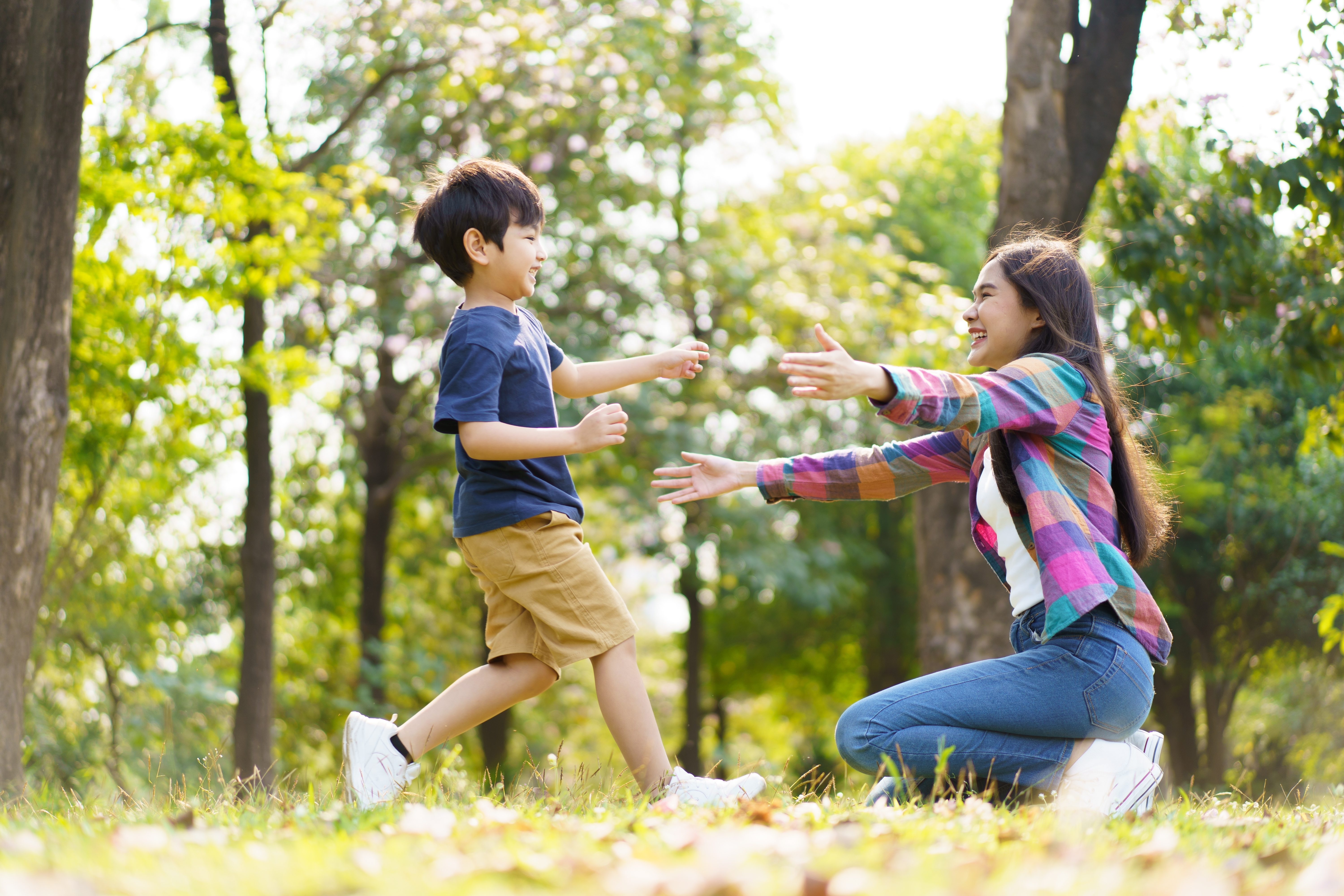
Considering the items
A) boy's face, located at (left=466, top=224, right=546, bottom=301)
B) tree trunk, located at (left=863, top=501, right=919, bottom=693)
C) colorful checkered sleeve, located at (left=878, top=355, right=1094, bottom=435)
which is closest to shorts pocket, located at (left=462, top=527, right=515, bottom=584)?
boy's face, located at (left=466, top=224, right=546, bottom=301)

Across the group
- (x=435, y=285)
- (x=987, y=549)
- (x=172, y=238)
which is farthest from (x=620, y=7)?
(x=987, y=549)

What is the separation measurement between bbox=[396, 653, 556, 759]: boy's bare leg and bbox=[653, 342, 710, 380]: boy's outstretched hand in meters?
0.99

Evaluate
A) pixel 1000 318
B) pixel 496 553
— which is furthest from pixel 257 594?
pixel 1000 318

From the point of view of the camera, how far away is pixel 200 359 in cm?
770

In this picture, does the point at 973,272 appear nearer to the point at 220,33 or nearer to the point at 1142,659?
the point at 220,33

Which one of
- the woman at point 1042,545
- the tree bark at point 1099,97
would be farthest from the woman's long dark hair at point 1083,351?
the tree bark at point 1099,97

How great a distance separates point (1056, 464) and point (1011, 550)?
0.31 metres

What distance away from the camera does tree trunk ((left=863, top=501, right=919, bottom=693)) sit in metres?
18.2

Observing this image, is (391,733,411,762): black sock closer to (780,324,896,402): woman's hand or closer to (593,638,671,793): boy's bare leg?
(593,638,671,793): boy's bare leg

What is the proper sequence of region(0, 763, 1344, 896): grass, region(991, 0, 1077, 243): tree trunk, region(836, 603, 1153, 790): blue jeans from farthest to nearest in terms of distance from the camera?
region(991, 0, 1077, 243): tree trunk → region(836, 603, 1153, 790): blue jeans → region(0, 763, 1344, 896): grass

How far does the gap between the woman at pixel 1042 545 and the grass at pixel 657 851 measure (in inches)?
10.1

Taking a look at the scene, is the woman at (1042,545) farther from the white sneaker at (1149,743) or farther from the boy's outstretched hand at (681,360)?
the boy's outstretched hand at (681,360)

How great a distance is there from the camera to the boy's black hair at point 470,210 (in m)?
3.23

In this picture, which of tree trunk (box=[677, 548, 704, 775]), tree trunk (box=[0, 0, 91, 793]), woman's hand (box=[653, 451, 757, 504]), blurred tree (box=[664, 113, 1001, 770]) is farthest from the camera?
tree trunk (box=[677, 548, 704, 775])
